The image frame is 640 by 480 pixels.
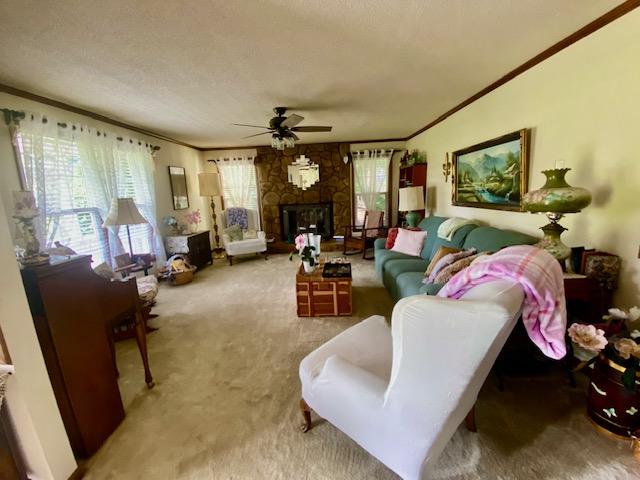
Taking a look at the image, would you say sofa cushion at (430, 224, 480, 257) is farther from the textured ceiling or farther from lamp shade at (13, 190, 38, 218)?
lamp shade at (13, 190, 38, 218)

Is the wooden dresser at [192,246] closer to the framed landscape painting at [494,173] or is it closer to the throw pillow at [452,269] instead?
the throw pillow at [452,269]

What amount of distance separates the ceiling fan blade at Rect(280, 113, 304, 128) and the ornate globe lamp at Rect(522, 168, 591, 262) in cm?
222

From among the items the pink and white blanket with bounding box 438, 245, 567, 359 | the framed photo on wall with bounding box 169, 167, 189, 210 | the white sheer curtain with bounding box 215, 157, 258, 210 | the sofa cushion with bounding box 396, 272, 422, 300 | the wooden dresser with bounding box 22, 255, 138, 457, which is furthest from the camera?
the white sheer curtain with bounding box 215, 157, 258, 210

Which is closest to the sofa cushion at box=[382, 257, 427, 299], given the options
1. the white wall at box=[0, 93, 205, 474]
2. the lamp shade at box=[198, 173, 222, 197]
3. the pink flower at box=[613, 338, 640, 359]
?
the pink flower at box=[613, 338, 640, 359]

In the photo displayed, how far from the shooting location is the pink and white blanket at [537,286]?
0.93m

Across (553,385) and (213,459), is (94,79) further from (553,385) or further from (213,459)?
(553,385)

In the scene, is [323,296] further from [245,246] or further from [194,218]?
[194,218]

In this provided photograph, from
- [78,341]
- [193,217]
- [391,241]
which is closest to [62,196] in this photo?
[78,341]

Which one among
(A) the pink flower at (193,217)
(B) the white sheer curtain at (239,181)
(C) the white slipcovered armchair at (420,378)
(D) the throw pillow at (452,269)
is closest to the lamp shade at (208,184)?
(A) the pink flower at (193,217)

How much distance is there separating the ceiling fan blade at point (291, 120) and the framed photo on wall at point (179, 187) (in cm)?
269

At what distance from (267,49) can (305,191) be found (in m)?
3.95

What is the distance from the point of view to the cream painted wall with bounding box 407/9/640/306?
5.18ft

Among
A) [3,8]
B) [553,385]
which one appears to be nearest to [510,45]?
[553,385]

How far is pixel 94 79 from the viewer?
2.20 m
